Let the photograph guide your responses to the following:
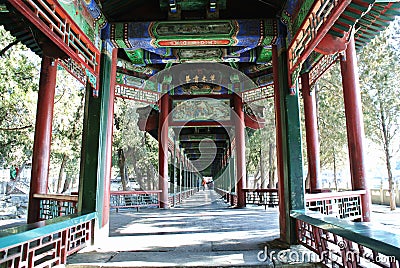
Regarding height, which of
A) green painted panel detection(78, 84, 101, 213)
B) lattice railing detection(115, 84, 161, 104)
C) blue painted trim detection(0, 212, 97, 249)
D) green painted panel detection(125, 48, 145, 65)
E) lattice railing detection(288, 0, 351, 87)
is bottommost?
blue painted trim detection(0, 212, 97, 249)

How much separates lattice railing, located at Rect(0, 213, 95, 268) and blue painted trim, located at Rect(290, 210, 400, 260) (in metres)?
3.09

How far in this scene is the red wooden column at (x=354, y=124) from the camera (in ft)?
20.3

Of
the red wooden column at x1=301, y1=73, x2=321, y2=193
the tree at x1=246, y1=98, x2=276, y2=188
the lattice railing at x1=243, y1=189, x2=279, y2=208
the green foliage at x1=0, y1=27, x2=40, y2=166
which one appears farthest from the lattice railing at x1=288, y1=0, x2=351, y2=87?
the tree at x1=246, y1=98, x2=276, y2=188

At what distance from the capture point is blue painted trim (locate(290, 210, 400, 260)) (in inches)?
86.4

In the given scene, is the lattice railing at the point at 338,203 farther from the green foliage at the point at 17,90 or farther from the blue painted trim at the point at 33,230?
the green foliage at the point at 17,90

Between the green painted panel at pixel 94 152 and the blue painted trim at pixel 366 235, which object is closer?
the blue painted trim at pixel 366 235

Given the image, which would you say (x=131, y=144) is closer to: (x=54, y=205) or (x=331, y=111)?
(x=331, y=111)

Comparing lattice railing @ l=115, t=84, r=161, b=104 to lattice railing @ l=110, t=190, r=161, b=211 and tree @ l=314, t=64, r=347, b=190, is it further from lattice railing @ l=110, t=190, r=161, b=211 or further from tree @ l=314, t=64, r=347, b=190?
tree @ l=314, t=64, r=347, b=190

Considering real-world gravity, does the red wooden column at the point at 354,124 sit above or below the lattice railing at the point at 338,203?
above

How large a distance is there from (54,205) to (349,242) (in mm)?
5319

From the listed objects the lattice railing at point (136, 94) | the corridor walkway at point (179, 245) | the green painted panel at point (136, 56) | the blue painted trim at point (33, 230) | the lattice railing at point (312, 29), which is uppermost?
the green painted panel at point (136, 56)

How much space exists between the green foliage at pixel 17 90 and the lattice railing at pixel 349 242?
850 cm

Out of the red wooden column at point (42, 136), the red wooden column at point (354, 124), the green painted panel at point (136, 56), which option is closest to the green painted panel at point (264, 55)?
the red wooden column at point (354, 124)

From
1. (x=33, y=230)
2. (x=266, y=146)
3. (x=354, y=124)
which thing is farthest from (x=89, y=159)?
(x=266, y=146)
